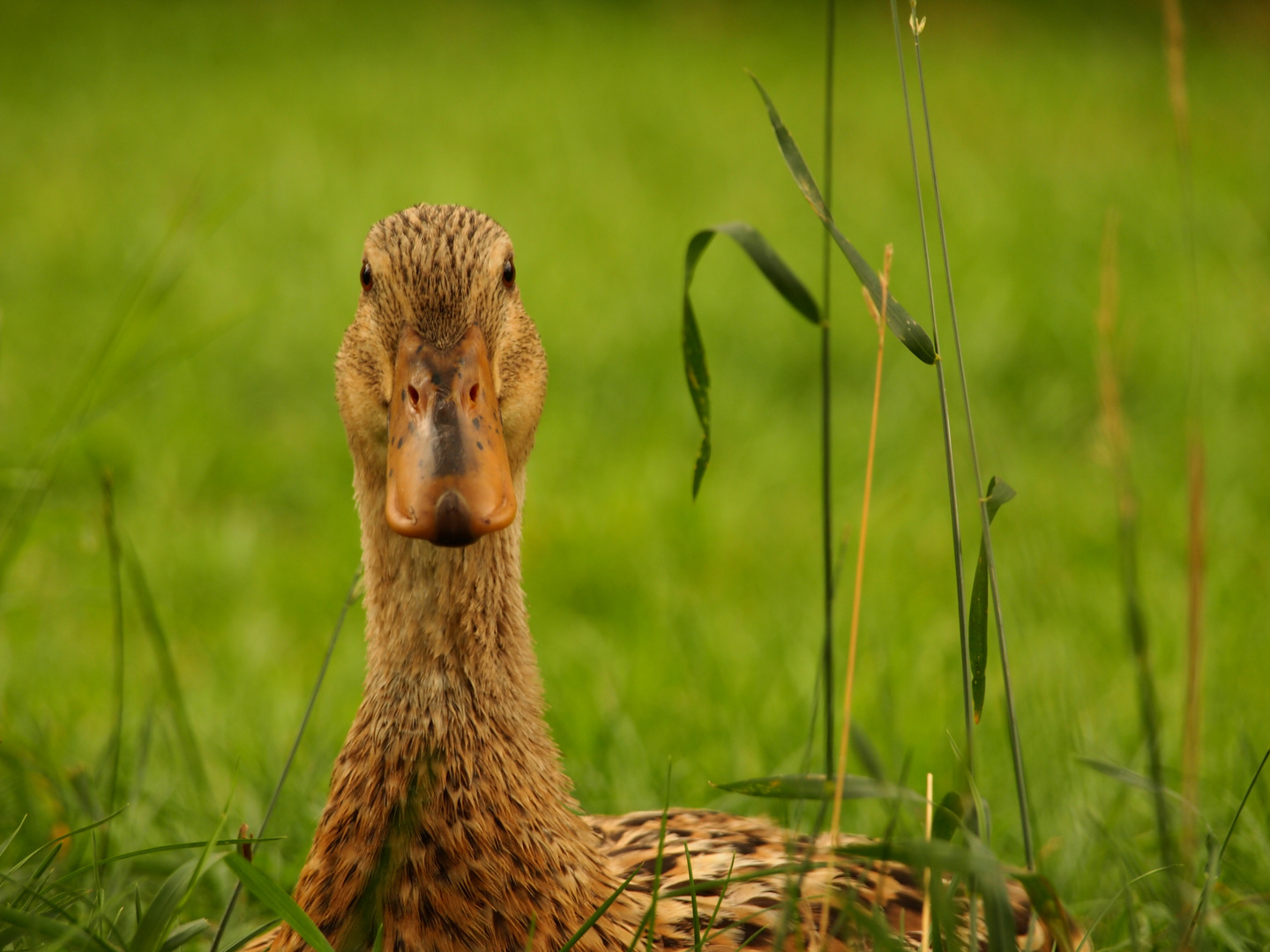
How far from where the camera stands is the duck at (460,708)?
1422 mm

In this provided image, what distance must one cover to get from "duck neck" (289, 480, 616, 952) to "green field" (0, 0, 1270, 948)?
0.43 metres

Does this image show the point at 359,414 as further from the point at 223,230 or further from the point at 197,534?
the point at 223,230

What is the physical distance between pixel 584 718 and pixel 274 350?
2.61 meters

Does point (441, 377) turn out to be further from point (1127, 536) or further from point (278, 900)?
point (1127, 536)

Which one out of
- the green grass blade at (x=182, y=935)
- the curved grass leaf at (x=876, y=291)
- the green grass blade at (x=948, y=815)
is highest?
the curved grass leaf at (x=876, y=291)

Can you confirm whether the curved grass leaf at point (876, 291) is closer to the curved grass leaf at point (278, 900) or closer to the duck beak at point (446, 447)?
the duck beak at point (446, 447)

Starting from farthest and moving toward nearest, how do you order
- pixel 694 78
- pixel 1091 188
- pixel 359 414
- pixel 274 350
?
pixel 694 78
pixel 1091 188
pixel 274 350
pixel 359 414

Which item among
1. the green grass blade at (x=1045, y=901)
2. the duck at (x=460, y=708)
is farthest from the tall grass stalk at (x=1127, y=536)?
the duck at (x=460, y=708)

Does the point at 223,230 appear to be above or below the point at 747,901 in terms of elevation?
above

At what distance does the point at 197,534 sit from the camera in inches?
147

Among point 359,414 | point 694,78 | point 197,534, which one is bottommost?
point 197,534

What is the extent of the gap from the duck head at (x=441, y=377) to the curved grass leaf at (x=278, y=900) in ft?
1.22

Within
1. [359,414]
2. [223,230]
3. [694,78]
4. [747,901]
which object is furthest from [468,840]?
[694,78]

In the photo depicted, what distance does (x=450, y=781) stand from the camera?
5.00 feet
